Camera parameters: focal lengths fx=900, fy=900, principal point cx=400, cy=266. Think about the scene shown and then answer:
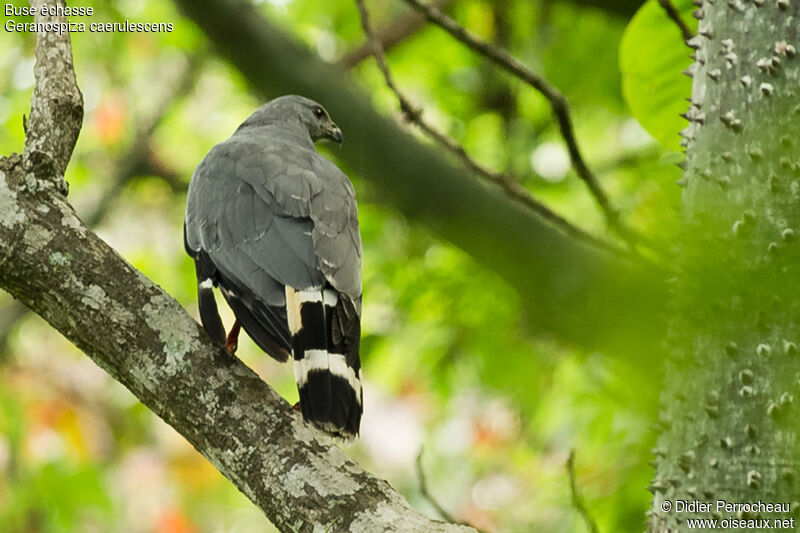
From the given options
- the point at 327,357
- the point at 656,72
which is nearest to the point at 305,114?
the point at 656,72

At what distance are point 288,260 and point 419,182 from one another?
1.51 m

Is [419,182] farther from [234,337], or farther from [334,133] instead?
[234,337]

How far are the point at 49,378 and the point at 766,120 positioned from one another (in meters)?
8.20

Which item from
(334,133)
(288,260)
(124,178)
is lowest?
(288,260)

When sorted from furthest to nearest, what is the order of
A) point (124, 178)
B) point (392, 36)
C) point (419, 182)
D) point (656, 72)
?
point (124, 178) < point (392, 36) < point (419, 182) < point (656, 72)

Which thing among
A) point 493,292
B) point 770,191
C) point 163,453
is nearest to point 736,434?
point 770,191

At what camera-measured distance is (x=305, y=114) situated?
4398 mm

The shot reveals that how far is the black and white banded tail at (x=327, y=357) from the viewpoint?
7.97 ft

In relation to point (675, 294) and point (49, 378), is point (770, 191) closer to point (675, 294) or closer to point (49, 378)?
point (675, 294)

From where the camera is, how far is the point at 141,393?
7.52ft

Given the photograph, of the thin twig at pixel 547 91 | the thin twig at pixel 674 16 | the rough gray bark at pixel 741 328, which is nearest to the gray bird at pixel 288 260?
the thin twig at pixel 547 91

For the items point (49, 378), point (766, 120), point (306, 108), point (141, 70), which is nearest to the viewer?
point (766, 120)

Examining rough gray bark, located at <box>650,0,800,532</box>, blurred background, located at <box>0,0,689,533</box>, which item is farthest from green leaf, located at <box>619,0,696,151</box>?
rough gray bark, located at <box>650,0,800,532</box>

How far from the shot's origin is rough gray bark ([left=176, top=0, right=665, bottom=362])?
3.86 m
